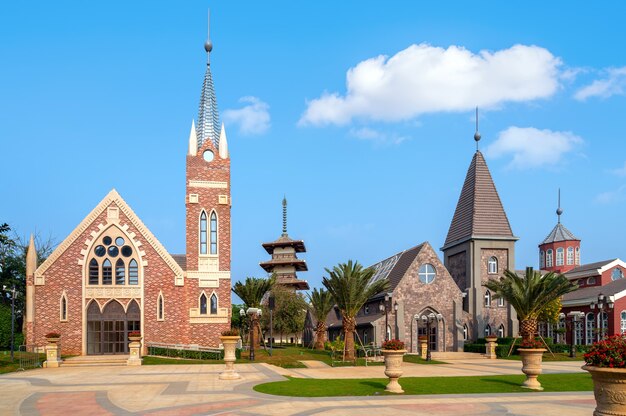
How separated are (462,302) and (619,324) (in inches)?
519

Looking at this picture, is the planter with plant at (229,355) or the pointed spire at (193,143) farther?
the pointed spire at (193,143)

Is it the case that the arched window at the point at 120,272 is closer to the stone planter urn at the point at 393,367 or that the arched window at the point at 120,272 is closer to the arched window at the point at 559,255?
the stone planter urn at the point at 393,367

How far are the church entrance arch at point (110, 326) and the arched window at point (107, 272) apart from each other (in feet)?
4.91

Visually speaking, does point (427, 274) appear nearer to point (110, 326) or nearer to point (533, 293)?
point (533, 293)

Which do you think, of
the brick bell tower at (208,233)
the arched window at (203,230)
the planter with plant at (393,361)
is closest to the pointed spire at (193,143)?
the brick bell tower at (208,233)

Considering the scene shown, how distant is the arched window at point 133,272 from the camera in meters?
44.9

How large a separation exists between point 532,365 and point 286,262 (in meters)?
63.5

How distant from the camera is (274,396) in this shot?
20.2m

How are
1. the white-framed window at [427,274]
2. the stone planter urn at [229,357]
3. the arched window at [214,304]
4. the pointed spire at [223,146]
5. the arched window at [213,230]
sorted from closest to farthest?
1. the stone planter urn at [229,357]
2. the arched window at [214,304]
3. the arched window at [213,230]
4. the pointed spire at [223,146]
5. the white-framed window at [427,274]

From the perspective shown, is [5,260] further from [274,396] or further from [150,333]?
[274,396]

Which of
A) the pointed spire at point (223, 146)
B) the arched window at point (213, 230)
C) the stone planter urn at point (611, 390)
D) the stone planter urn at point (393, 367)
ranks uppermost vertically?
the pointed spire at point (223, 146)

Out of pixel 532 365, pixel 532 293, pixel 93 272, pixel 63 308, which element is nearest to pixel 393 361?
pixel 532 365

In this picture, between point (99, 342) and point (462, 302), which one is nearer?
point (99, 342)

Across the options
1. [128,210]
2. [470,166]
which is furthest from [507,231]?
[128,210]
